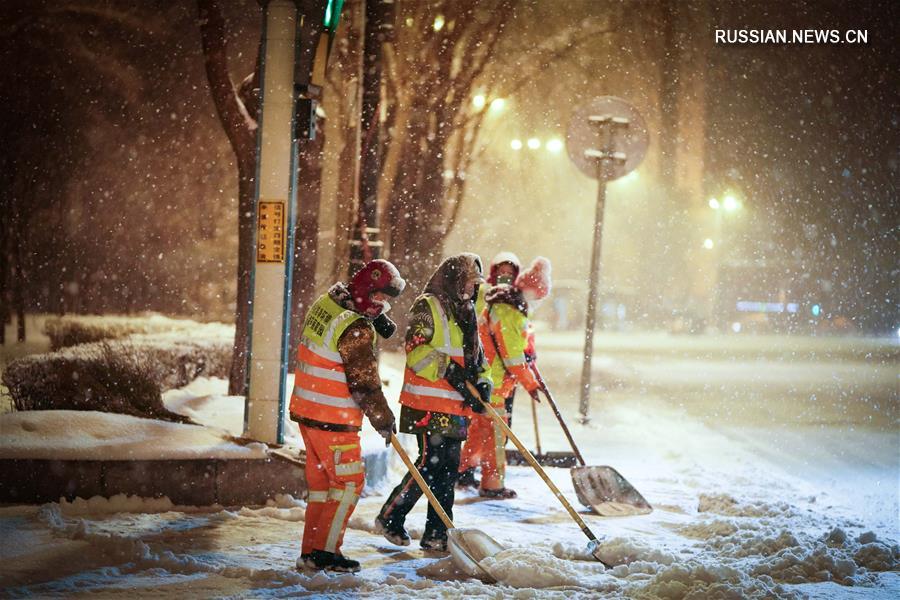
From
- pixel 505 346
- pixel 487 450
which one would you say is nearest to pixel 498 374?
pixel 505 346

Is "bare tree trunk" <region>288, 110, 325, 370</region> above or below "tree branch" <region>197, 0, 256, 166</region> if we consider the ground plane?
below

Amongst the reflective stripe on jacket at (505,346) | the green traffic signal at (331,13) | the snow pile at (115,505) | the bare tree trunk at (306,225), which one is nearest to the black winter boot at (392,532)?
the snow pile at (115,505)

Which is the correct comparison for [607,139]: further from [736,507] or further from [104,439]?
[104,439]

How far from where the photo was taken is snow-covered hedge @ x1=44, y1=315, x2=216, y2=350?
431 inches

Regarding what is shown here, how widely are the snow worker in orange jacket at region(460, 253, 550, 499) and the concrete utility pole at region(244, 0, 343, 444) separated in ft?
4.85

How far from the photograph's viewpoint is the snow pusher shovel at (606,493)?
6945 millimetres

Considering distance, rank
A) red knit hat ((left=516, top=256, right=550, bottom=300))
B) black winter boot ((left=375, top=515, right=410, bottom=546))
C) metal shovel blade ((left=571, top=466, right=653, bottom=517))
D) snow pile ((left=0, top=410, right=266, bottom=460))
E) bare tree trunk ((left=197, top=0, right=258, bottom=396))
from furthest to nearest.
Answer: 1. bare tree trunk ((left=197, top=0, right=258, bottom=396))
2. red knit hat ((left=516, top=256, right=550, bottom=300))
3. metal shovel blade ((left=571, top=466, right=653, bottom=517))
4. snow pile ((left=0, top=410, right=266, bottom=460))
5. black winter boot ((left=375, top=515, right=410, bottom=546))

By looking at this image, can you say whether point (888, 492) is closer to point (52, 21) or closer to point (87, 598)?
point (87, 598)

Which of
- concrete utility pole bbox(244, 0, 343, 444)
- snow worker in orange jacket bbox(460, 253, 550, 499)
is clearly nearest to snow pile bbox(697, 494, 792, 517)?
snow worker in orange jacket bbox(460, 253, 550, 499)

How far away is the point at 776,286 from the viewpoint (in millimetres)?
48562

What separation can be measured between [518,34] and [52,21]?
7.55 m

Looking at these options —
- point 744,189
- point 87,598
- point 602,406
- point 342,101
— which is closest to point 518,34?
point 342,101

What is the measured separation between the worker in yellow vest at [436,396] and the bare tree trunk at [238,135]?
12.2 ft

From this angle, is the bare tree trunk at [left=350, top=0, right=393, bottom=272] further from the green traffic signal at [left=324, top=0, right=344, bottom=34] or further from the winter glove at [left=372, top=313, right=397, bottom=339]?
the winter glove at [left=372, top=313, right=397, bottom=339]
